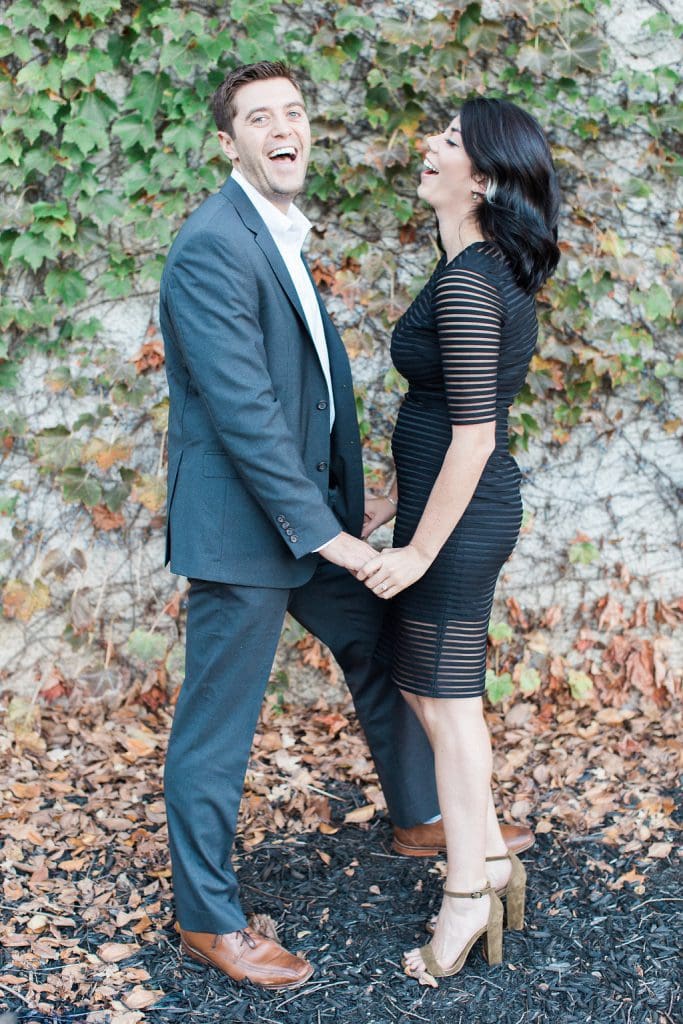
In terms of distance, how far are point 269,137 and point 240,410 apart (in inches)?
25.4

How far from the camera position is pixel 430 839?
2.85 m

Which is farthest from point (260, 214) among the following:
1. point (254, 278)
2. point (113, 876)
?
point (113, 876)

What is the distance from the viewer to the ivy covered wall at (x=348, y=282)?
3348 mm

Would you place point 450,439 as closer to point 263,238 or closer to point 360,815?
point 263,238

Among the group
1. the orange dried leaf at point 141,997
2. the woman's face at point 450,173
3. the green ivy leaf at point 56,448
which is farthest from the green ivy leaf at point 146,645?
the woman's face at point 450,173

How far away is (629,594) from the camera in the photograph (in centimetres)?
375

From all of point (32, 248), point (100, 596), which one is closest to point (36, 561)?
point (100, 596)

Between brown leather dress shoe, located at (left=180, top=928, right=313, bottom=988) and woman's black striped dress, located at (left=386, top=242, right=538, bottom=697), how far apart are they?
68 cm

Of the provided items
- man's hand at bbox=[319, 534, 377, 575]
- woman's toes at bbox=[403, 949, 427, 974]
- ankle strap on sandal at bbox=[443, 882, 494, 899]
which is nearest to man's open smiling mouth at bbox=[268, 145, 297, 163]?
man's hand at bbox=[319, 534, 377, 575]

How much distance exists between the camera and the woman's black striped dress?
215cm

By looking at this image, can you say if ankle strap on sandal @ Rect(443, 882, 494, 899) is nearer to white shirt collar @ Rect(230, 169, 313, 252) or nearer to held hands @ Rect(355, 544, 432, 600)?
held hands @ Rect(355, 544, 432, 600)

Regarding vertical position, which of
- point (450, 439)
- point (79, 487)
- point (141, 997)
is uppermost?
point (450, 439)

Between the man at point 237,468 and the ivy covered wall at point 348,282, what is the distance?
1.09 metres

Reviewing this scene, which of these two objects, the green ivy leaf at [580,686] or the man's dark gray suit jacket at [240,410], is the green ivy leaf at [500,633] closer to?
the green ivy leaf at [580,686]
